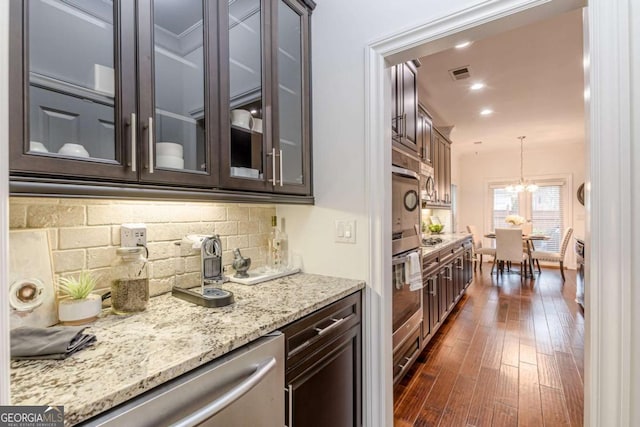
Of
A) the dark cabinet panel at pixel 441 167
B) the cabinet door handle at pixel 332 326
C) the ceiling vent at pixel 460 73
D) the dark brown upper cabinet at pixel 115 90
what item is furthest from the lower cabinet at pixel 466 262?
the dark brown upper cabinet at pixel 115 90

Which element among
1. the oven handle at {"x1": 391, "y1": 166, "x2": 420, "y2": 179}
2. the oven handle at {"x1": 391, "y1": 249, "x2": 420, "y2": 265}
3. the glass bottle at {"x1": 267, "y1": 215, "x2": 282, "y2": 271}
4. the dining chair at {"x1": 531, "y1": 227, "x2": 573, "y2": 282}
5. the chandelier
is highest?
the chandelier

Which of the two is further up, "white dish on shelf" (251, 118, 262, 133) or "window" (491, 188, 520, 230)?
"white dish on shelf" (251, 118, 262, 133)

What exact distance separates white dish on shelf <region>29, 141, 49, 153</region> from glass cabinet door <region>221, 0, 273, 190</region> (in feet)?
1.78

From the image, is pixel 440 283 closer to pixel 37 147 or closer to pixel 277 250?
pixel 277 250

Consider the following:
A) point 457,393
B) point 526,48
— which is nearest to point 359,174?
point 457,393

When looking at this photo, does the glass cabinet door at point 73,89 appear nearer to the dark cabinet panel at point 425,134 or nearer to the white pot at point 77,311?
the white pot at point 77,311

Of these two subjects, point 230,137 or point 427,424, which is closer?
point 230,137

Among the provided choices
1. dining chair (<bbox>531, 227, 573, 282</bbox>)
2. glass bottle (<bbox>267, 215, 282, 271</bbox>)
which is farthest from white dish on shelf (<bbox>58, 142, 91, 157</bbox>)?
dining chair (<bbox>531, 227, 573, 282</bbox>)

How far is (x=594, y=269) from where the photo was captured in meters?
1.02

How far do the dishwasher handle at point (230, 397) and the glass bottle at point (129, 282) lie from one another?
522 millimetres

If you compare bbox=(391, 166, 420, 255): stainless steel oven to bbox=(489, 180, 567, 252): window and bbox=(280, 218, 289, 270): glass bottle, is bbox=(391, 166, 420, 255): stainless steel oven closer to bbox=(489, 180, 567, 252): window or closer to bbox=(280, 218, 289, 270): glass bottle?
bbox=(280, 218, 289, 270): glass bottle

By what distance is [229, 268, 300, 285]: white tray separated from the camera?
148cm

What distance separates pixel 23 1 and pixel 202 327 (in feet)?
3.24

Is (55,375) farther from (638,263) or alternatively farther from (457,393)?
(457,393)
